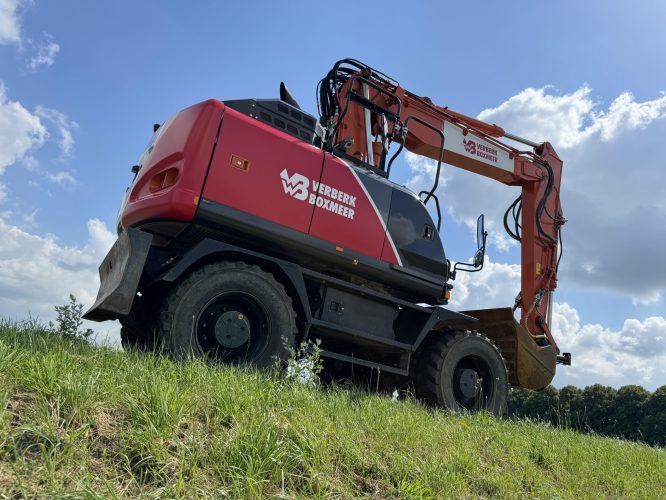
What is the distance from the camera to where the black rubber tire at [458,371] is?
6.90 metres

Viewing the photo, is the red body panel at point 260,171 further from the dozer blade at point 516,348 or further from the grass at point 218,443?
the dozer blade at point 516,348

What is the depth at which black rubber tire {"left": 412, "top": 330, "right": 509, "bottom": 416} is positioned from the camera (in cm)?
690

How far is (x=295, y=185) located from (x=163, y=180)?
139cm

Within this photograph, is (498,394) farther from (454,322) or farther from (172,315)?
(172,315)

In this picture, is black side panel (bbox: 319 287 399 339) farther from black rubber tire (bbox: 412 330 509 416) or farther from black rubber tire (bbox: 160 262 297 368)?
black rubber tire (bbox: 412 330 509 416)

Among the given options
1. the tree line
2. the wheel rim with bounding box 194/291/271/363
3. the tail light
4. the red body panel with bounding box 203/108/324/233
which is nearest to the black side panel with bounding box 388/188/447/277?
the red body panel with bounding box 203/108/324/233

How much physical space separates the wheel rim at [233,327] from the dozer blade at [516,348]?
14.3ft

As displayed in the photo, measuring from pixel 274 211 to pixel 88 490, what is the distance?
374 cm

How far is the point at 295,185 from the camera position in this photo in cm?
584

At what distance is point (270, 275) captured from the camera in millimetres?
5598

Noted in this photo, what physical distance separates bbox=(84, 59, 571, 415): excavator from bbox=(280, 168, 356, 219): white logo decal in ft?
0.04

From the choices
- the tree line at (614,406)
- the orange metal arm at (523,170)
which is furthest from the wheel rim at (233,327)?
the tree line at (614,406)

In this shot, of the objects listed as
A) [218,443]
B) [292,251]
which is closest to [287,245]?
[292,251]

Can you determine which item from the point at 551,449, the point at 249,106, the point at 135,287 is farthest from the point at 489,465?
the point at 249,106
